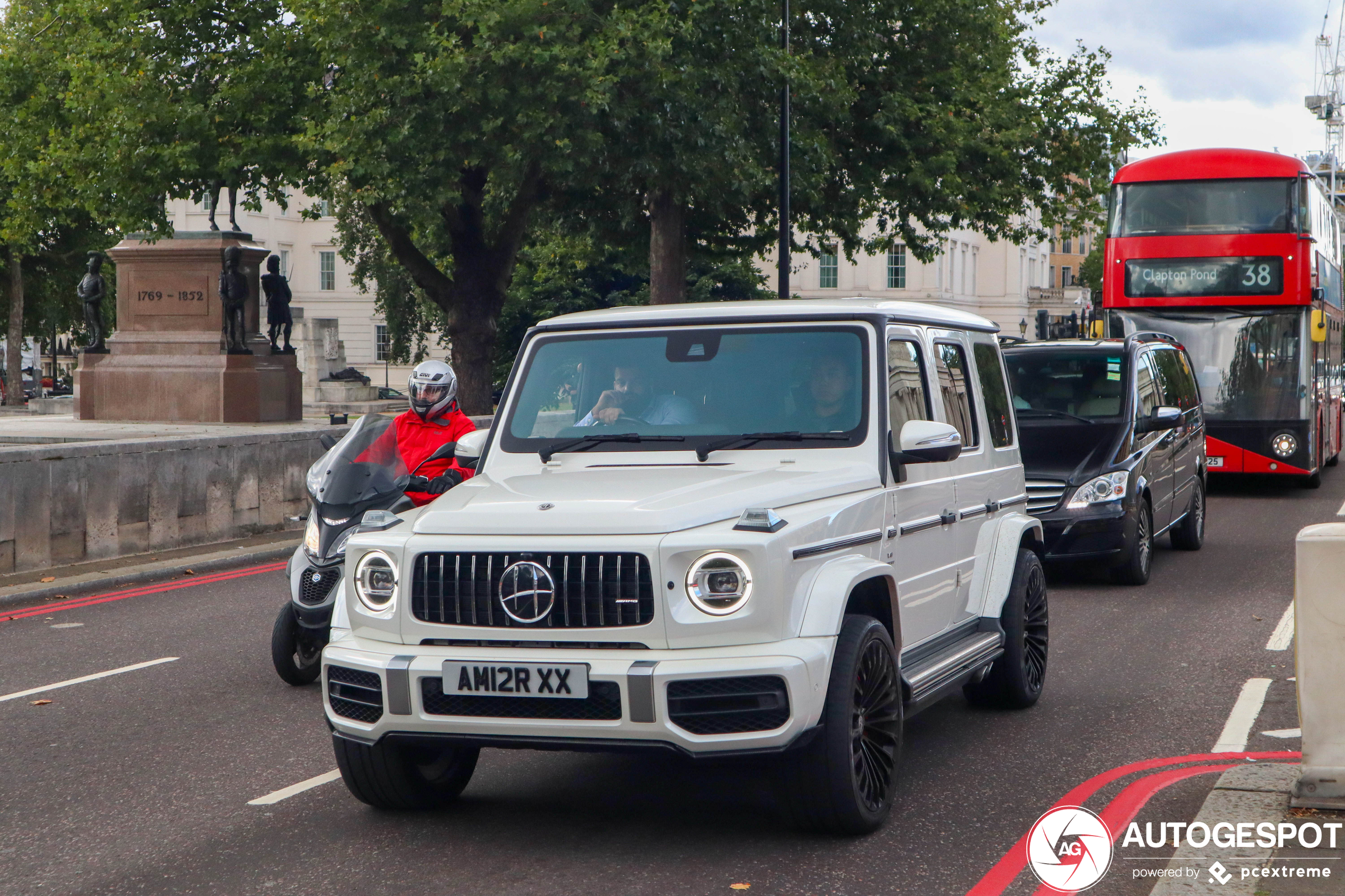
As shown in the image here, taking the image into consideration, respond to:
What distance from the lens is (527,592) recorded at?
4621 millimetres

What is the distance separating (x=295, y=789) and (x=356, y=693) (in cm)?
116

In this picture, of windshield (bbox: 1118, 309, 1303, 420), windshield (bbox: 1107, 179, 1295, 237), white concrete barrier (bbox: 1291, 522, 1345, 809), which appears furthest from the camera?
windshield (bbox: 1118, 309, 1303, 420)

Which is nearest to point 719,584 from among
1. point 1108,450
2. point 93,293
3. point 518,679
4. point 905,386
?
point 518,679

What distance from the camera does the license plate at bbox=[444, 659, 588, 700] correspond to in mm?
4527

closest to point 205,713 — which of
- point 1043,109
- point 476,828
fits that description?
point 476,828

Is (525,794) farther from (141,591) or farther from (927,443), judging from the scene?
(141,591)

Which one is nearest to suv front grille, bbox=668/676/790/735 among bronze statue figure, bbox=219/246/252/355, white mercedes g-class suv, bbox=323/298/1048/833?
white mercedes g-class suv, bbox=323/298/1048/833

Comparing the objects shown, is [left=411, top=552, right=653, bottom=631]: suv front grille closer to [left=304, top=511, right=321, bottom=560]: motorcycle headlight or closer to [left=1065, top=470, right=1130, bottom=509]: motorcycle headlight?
[left=304, top=511, right=321, bottom=560]: motorcycle headlight

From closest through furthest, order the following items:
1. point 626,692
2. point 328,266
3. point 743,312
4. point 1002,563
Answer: point 626,692
point 743,312
point 1002,563
point 328,266

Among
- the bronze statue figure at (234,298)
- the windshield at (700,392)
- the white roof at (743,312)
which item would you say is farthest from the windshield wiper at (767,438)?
the bronze statue figure at (234,298)

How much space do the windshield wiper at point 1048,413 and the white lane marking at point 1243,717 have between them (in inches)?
179

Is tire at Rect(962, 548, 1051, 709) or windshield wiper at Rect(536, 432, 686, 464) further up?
windshield wiper at Rect(536, 432, 686, 464)

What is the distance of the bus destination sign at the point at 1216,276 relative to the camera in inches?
742

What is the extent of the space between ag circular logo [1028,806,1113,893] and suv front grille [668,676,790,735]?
0.94 m
